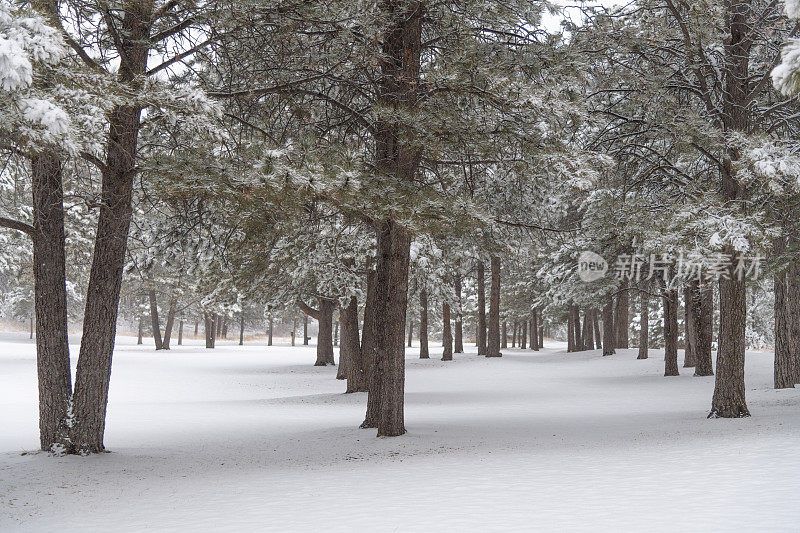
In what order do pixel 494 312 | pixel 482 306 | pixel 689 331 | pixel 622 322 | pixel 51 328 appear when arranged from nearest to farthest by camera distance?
pixel 51 328, pixel 689 331, pixel 494 312, pixel 482 306, pixel 622 322

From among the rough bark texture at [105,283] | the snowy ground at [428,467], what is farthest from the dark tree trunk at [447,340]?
the rough bark texture at [105,283]

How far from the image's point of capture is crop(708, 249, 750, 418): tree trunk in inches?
486

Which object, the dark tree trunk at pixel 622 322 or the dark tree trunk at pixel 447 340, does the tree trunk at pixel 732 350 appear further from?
the dark tree trunk at pixel 447 340

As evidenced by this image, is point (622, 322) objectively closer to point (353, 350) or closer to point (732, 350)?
point (353, 350)

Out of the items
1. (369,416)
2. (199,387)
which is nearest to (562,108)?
(369,416)

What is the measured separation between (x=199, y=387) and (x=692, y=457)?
60.6 feet

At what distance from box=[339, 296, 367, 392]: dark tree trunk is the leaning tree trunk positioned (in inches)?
368

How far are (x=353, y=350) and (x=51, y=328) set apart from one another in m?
Result: 9.74

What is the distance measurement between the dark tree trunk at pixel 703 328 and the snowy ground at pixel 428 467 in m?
1.99

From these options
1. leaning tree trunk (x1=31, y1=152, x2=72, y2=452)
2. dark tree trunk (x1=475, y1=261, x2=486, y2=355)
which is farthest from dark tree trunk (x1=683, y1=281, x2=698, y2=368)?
leaning tree trunk (x1=31, y1=152, x2=72, y2=452)

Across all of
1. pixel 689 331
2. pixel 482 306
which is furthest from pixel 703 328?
pixel 482 306

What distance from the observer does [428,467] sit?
8969 millimetres

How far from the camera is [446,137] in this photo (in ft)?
33.4

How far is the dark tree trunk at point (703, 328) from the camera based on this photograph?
21.0 m
